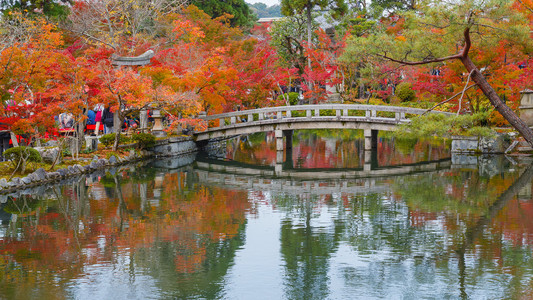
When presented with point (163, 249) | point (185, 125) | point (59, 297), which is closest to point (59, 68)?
point (185, 125)

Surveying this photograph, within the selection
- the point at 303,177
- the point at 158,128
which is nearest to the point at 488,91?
the point at 303,177

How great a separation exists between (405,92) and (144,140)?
15014 millimetres

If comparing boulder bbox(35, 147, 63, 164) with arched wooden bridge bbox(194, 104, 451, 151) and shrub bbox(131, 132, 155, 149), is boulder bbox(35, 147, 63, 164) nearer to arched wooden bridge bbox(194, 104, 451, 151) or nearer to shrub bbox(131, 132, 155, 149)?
shrub bbox(131, 132, 155, 149)

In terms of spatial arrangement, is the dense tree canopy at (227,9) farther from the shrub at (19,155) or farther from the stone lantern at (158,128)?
the shrub at (19,155)

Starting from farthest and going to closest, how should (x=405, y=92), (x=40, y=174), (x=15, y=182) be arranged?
(x=405, y=92)
(x=40, y=174)
(x=15, y=182)

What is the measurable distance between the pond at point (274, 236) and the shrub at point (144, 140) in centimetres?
379

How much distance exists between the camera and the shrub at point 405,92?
30.5 m

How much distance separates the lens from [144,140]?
21797 mm

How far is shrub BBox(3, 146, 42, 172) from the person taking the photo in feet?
47.3

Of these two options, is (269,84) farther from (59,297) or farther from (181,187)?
(59,297)

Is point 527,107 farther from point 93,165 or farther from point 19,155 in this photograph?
point 19,155

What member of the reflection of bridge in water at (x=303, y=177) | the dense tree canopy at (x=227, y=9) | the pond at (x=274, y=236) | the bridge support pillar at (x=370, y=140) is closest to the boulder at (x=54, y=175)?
the pond at (x=274, y=236)

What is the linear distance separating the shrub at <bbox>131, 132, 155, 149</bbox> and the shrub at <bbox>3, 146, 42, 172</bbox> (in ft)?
21.7

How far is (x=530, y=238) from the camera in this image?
9.45 m
